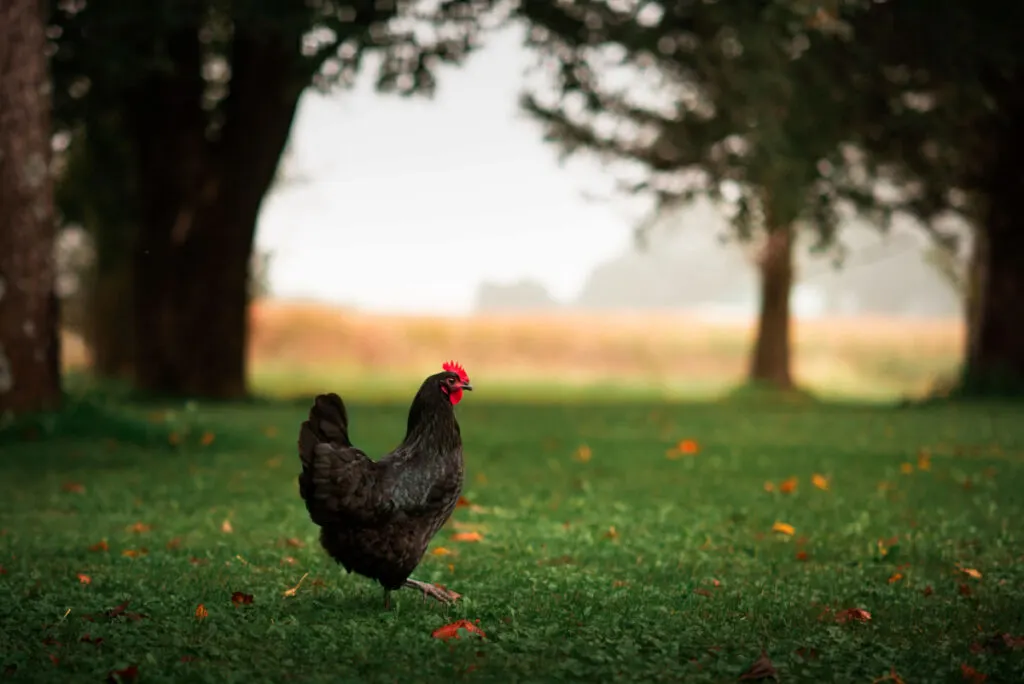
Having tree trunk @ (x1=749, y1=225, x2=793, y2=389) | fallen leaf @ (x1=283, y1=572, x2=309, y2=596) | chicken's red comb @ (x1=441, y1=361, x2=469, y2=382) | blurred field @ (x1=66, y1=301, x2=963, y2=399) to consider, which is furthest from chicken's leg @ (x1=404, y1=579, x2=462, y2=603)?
blurred field @ (x1=66, y1=301, x2=963, y2=399)

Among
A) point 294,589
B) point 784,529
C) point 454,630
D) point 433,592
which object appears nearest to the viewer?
point 454,630

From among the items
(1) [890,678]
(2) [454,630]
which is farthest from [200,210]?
(1) [890,678]

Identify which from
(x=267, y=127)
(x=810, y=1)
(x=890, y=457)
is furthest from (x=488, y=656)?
(x=267, y=127)

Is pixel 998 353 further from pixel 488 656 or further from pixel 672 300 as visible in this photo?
pixel 672 300

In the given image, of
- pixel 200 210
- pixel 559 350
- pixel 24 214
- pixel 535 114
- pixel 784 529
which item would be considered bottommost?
pixel 784 529

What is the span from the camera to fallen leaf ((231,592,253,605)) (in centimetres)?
596

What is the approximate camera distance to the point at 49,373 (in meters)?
13.2

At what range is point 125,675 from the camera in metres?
4.63

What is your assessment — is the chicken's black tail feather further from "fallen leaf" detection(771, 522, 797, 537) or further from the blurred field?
the blurred field

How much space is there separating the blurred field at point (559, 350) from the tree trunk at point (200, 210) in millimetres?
21546

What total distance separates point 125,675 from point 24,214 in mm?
9433

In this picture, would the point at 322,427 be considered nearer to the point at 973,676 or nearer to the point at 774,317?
the point at 973,676

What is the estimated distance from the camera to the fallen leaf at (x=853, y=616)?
19.4ft

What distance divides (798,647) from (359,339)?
47.8 metres
